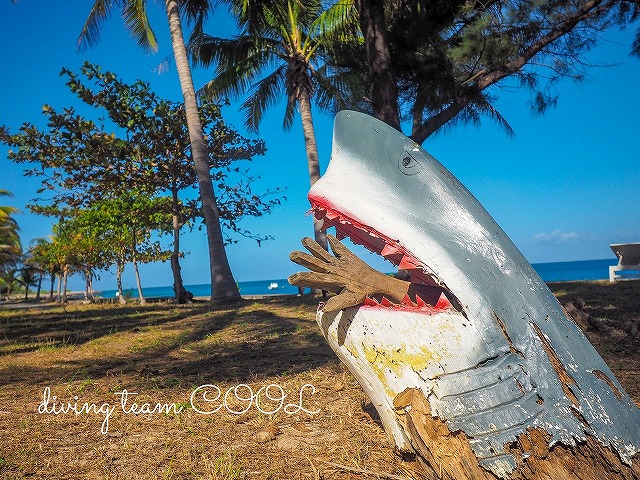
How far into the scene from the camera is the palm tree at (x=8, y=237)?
3201 centimetres

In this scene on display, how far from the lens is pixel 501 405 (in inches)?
52.1

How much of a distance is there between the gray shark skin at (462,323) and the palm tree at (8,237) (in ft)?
111

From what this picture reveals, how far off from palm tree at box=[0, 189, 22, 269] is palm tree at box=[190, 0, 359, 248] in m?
23.1

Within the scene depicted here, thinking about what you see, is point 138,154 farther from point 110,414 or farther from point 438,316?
point 438,316

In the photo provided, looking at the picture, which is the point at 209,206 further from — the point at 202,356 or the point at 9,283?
the point at 9,283

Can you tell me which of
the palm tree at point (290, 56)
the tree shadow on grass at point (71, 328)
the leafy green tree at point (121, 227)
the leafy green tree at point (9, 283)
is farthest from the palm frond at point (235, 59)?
the leafy green tree at point (9, 283)

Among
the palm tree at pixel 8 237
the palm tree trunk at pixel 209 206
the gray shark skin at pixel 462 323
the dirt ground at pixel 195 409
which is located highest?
the palm tree at pixel 8 237

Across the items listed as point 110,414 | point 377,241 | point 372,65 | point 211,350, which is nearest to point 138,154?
point 372,65

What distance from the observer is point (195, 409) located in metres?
2.87

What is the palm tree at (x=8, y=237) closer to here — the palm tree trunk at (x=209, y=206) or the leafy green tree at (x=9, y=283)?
the leafy green tree at (x=9, y=283)

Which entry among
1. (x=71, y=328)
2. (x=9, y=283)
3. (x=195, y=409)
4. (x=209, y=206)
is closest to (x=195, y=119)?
(x=209, y=206)

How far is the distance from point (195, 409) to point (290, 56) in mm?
11727

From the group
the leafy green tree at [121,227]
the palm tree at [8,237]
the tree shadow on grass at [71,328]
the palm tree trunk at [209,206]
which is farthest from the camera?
the palm tree at [8,237]

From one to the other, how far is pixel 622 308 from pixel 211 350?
5404mm
